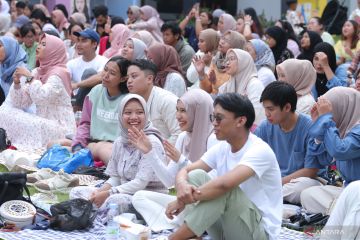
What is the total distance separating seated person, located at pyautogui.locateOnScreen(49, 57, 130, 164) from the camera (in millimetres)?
7512

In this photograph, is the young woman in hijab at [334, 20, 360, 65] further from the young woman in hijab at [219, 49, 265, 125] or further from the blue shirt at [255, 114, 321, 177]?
the blue shirt at [255, 114, 321, 177]

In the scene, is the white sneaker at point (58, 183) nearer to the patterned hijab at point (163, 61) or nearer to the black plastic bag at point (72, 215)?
the black plastic bag at point (72, 215)

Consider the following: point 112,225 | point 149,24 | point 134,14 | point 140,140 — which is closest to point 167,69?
point 140,140

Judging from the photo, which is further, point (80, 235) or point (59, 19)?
point (59, 19)

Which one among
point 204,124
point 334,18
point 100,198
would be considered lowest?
point 100,198

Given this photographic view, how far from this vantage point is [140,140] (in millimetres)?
5602

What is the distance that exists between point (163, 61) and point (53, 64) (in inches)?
46.0

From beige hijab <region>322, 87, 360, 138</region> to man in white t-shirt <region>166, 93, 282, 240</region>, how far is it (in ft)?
4.21

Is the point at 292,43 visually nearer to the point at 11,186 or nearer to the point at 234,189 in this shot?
the point at 11,186

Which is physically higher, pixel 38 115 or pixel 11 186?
pixel 11 186

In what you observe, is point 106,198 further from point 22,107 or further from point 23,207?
point 22,107

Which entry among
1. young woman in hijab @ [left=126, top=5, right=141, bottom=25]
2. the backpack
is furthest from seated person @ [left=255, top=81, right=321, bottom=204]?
young woman in hijab @ [left=126, top=5, right=141, bottom=25]

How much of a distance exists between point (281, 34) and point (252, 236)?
589 cm

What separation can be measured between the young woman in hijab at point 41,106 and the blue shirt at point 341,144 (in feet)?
10.7
